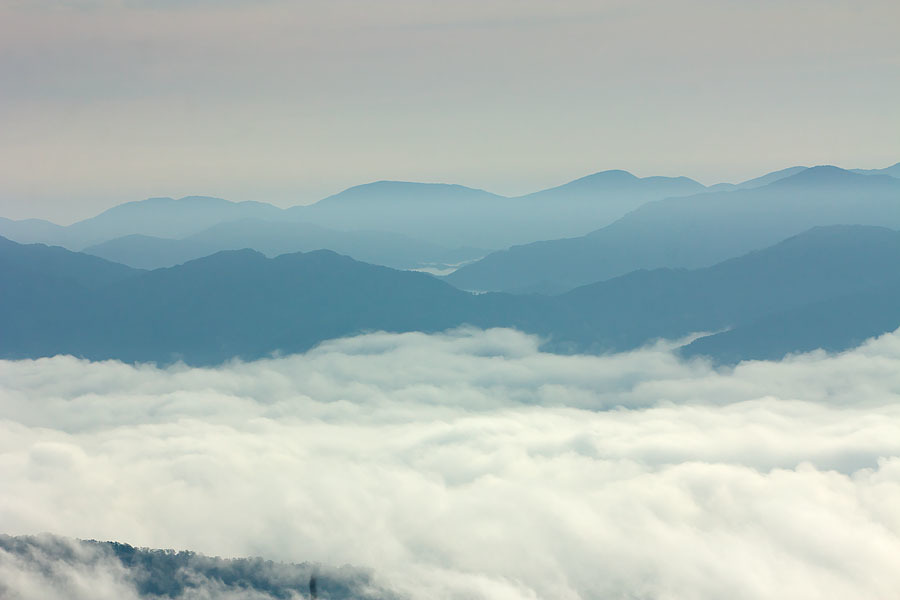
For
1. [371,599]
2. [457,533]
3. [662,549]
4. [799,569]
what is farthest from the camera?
[457,533]

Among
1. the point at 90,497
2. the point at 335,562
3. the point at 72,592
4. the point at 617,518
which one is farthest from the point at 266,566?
the point at 617,518

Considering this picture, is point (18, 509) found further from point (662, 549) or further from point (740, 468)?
point (740, 468)

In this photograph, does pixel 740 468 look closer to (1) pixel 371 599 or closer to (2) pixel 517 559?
(2) pixel 517 559

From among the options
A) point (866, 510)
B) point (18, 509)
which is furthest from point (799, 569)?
point (18, 509)

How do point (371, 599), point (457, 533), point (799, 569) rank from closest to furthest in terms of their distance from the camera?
point (371, 599) < point (799, 569) < point (457, 533)

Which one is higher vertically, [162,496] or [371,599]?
[162,496]

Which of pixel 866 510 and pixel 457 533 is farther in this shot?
pixel 457 533
